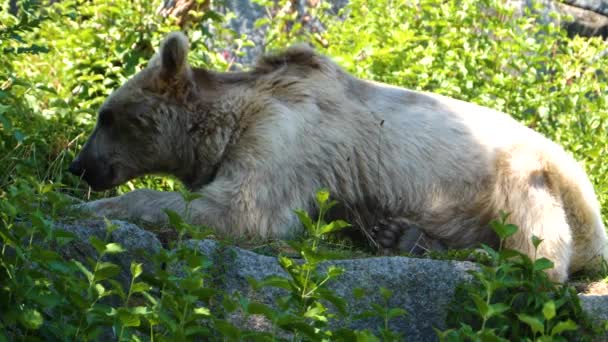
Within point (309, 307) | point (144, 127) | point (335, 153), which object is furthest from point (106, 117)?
point (309, 307)

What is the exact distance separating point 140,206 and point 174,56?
1054mm

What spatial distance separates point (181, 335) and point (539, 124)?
6495mm

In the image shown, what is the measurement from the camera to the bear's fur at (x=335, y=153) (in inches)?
241

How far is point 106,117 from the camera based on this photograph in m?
6.64

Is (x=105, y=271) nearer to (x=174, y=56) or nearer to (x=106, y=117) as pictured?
(x=174, y=56)

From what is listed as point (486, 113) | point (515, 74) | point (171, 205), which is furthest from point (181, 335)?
point (515, 74)

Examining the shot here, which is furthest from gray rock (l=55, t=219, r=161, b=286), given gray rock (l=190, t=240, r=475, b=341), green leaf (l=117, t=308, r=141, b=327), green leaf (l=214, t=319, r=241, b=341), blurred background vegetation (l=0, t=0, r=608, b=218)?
blurred background vegetation (l=0, t=0, r=608, b=218)

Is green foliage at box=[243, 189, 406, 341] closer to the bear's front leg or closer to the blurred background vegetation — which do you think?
the bear's front leg

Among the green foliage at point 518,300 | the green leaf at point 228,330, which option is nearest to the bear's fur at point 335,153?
the green foliage at point 518,300

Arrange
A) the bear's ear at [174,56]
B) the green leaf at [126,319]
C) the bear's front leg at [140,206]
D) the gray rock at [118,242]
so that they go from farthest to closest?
the bear's ear at [174,56]
the bear's front leg at [140,206]
the gray rock at [118,242]
the green leaf at [126,319]

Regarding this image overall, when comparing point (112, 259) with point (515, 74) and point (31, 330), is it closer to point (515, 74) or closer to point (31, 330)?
point (31, 330)

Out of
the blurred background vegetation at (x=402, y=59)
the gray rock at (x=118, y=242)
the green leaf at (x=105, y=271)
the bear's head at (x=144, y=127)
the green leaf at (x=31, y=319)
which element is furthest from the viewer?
the blurred background vegetation at (x=402, y=59)

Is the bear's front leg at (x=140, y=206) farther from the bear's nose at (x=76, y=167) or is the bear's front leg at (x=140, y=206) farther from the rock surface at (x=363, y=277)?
the rock surface at (x=363, y=277)

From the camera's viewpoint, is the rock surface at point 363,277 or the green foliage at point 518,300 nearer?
the green foliage at point 518,300
